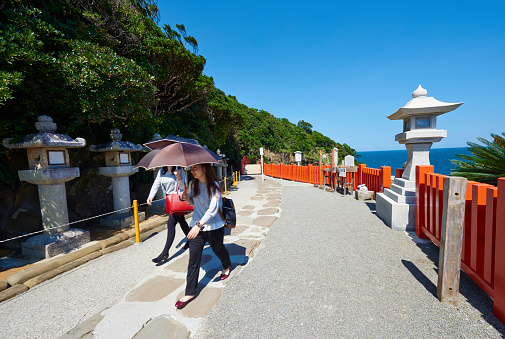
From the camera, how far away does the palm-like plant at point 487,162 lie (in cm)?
411

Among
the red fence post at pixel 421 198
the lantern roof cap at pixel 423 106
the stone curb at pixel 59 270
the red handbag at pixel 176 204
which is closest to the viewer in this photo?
the stone curb at pixel 59 270

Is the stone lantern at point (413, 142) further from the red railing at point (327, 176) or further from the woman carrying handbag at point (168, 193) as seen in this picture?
the woman carrying handbag at point (168, 193)

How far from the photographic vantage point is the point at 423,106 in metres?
5.08

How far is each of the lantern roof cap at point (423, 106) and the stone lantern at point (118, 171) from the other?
6793 mm

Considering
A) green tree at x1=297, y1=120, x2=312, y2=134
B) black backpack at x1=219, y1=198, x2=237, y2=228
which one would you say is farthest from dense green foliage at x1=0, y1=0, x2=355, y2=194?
green tree at x1=297, y1=120, x2=312, y2=134

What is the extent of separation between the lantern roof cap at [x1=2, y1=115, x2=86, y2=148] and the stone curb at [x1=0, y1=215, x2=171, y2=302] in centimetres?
200

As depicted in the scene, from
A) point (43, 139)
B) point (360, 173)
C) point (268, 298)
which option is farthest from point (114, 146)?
point (360, 173)

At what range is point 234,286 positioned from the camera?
3104 millimetres

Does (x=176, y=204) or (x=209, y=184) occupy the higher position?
(x=209, y=184)

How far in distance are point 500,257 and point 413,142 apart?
3.72m

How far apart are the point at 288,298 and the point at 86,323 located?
2.30 m

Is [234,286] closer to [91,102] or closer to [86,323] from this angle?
[86,323]

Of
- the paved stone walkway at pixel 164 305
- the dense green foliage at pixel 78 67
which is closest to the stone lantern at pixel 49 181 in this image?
the dense green foliage at pixel 78 67

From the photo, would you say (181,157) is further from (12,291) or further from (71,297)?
(12,291)
